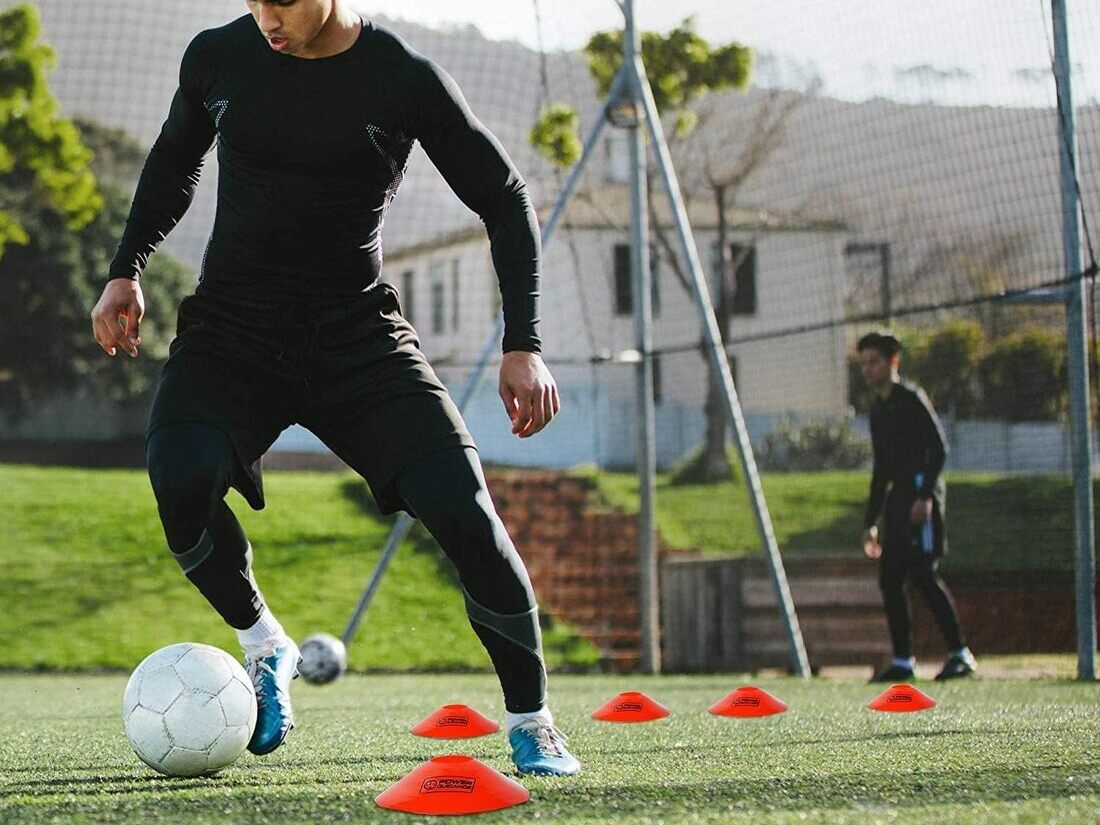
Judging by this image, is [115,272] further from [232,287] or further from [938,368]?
[938,368]

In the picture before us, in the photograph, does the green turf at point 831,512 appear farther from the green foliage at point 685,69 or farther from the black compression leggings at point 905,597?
the green foliage at point 685,69

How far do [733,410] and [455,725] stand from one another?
13.9 feet

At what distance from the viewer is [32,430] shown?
1602 cm

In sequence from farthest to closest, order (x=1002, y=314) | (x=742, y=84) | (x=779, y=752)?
(x=742, y=84)
(x=1002, y=314)
(x=779, y=752)

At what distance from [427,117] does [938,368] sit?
1353 cm

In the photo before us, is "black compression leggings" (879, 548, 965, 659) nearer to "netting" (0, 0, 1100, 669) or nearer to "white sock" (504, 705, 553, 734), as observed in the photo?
"netting" (0, 0, 1100, 669)

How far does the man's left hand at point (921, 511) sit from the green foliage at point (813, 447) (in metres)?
7.71

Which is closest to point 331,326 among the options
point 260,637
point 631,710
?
point 260,637

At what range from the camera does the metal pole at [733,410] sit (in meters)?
8.83

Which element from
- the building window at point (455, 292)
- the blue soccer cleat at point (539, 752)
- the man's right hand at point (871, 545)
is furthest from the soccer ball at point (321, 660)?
the building window at point (455, 292)

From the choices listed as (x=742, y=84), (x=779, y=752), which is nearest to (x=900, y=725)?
(x=779, y=752)

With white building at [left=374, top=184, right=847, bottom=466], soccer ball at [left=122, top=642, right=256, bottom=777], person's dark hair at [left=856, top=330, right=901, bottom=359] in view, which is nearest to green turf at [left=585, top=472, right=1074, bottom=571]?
white building at [left=374, top=184, right=847, bottom=466]

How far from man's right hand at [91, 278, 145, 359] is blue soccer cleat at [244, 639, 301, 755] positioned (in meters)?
0.88

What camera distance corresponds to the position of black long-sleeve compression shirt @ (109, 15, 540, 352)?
3.65 meters
